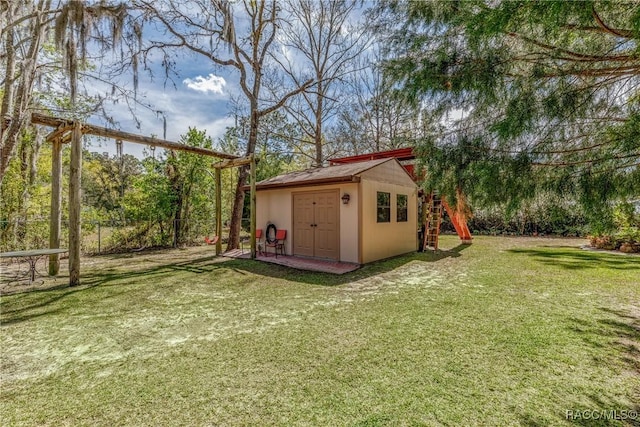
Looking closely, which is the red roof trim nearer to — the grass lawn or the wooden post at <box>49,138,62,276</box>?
the grass lawn

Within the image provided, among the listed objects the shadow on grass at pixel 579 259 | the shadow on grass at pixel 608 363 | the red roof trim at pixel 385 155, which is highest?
the red roof trim at pixel 385 155

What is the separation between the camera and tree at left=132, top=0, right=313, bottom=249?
8.62 meters

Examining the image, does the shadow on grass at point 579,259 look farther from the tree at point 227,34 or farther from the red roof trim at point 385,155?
the tree at point 227,34

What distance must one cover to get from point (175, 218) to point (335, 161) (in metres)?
6.70

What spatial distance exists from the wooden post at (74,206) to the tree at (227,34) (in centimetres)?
463

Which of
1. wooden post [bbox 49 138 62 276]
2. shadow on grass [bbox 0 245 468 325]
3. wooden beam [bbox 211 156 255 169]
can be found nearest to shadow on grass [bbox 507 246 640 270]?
shadow on grass [bbox 0 245 468 325]

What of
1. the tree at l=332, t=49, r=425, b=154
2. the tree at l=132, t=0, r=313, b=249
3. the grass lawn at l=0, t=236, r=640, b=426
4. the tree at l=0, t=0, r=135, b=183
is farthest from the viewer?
the tree at l=332, t=49, r=425, b=154

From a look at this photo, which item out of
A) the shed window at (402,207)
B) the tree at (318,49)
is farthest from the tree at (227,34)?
the shed window at (402,207)

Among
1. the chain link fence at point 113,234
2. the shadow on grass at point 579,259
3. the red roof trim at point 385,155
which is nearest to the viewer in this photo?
the shadow on grass at point 579,259

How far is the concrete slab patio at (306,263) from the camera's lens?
6723 millimetres

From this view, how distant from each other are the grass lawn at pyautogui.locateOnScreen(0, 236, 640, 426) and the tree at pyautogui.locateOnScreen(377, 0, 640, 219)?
1.54 meters

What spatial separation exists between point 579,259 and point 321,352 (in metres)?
8.70

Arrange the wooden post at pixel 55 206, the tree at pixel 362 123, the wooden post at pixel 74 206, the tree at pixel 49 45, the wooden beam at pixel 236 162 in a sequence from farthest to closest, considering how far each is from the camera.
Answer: the tree at pixel 362 123 → the wooden beam at pixel 236 162 → the wooden post at pixel 55 206 → the wooden post at pixel 74 206 → the tree at pixel 49 45

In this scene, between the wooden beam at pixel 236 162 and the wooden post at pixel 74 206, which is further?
the wooden beam at pixel 236 162
